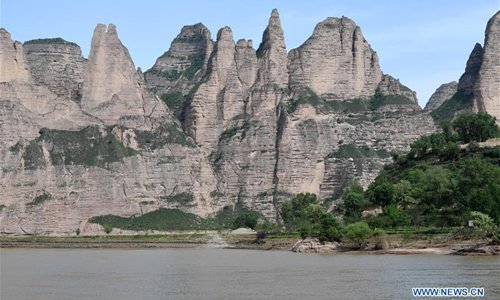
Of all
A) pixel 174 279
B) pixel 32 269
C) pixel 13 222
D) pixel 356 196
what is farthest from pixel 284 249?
pixel 13 222

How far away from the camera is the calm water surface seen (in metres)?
67.0

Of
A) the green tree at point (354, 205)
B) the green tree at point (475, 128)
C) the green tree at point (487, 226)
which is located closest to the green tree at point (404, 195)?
the green tree at point (354, 205)

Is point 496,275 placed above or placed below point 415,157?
below

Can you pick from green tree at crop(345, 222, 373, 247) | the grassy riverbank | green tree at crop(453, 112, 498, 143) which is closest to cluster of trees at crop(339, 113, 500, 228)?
green tree at crop(453, 112, 498, 143)

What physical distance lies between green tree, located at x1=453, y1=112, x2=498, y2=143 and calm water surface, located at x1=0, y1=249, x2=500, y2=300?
60.9m

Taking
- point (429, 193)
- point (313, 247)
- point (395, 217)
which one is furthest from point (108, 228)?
point (429, 193)

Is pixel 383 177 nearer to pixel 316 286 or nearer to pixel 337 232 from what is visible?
pixel 337 232

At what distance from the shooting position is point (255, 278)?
7894 cm

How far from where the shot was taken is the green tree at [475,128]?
159000mm

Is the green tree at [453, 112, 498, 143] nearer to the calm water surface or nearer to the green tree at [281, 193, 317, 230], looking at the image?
the green tree at [281, 193, 317, 230]

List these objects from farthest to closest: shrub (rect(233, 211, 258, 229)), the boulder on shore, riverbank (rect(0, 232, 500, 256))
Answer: shrub (rect(233, 211, 258, 229))
the boulder on shore
riverbank (rect(0, 232, 500, 256))

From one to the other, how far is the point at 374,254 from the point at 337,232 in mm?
13200

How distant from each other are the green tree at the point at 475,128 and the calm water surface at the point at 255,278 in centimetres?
6092

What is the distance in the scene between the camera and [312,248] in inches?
4801
